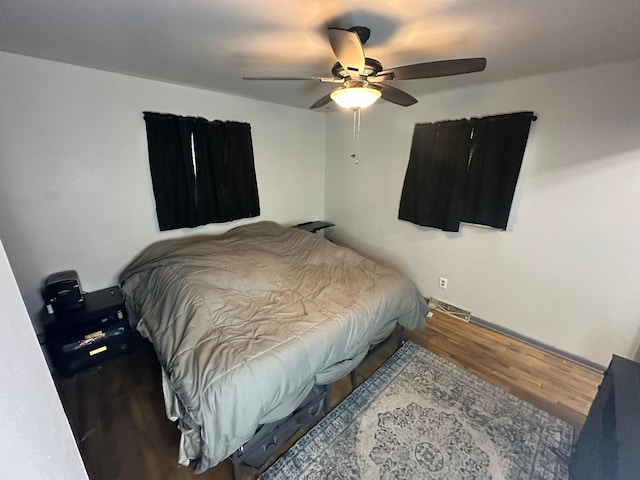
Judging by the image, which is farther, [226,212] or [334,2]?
[226,212]

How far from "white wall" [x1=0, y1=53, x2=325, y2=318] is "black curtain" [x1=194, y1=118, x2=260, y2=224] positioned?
0.18m

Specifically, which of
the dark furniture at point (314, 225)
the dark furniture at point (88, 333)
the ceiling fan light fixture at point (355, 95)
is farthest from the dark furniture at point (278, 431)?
the dark furniture at point (314, 225)

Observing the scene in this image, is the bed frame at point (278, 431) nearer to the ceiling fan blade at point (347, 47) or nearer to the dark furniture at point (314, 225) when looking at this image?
the ceiling fan blade at point (347, 47)

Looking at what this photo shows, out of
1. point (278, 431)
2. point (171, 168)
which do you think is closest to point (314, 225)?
point (171, 168)

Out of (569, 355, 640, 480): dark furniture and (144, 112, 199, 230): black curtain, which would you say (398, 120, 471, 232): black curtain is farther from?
(144, 112, 199, 230): black curtain

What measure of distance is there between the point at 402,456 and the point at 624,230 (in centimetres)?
215

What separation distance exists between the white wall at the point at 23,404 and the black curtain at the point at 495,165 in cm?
288

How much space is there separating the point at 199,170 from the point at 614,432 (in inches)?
126

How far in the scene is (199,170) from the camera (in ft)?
9.00

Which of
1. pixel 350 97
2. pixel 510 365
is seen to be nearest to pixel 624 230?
pixel 510 365

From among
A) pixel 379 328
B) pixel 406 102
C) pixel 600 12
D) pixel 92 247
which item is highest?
pixel 600 12

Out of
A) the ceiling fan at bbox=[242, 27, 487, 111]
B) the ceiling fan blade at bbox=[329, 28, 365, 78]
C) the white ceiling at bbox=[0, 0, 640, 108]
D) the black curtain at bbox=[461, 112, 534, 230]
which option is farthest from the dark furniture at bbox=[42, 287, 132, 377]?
the black curtain at bbox=[461, 112, 534, 230]

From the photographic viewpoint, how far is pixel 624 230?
6.36 feet

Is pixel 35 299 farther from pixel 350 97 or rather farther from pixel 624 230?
pixel 624 230
